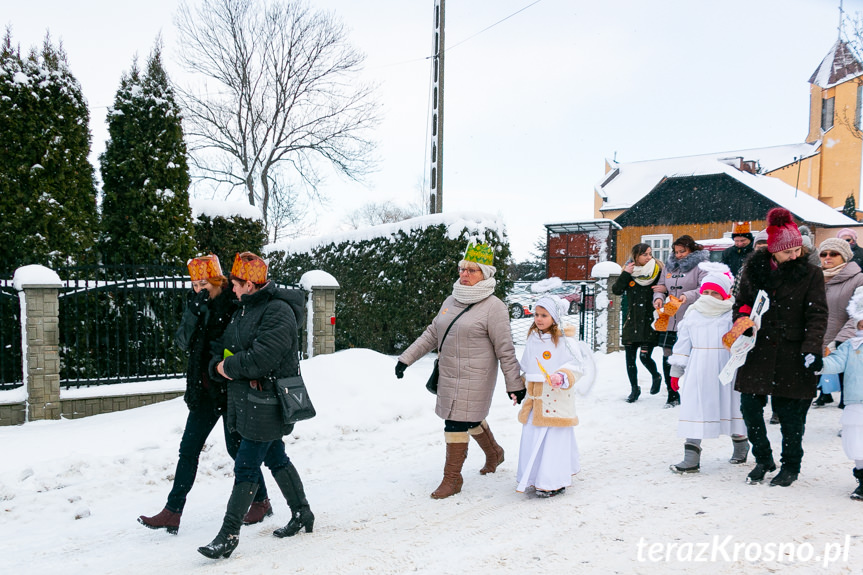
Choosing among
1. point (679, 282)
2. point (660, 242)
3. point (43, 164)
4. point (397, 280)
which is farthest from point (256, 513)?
point (660, 242)

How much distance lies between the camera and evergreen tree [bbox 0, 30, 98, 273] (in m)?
7.71

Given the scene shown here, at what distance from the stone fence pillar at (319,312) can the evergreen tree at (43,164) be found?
10.2ft

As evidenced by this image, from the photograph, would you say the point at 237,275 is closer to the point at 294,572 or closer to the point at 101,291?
the point at 294,572

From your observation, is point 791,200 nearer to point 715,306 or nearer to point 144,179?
point 715,306

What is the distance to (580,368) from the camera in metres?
4.59

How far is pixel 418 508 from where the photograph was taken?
14.4ft

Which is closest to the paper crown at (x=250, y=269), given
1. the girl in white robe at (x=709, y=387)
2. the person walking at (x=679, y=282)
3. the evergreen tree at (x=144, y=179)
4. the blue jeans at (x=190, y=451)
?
the blue jeans at (x=190, y=451)

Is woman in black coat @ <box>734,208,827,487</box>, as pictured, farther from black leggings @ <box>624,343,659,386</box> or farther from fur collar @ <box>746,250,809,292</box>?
black leggings @ <box>624,343,659,386</box>

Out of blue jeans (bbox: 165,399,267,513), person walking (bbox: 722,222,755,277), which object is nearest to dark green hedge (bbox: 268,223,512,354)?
person walking (bbox: 722,222,755,277)

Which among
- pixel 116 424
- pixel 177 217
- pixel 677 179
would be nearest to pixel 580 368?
pixel 116 424

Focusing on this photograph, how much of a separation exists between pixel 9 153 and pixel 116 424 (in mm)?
3980

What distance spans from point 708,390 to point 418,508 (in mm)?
2546

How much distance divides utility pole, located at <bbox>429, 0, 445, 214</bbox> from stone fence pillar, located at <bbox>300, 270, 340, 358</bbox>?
453cm

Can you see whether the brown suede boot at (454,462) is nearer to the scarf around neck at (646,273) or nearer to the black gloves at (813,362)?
the black gloves at (813,362)
